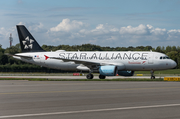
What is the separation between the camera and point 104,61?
148 ft

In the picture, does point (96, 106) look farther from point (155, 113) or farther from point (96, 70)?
point (96, 70)

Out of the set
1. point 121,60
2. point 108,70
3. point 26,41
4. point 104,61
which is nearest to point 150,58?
point 121,60

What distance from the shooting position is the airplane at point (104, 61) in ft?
142

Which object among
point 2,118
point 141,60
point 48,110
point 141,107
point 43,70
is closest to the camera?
point 2,118

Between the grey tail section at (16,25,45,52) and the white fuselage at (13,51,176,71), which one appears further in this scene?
the grey tail section at (16,25,45,52)

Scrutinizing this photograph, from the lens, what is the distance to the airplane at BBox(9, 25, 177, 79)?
142 feet

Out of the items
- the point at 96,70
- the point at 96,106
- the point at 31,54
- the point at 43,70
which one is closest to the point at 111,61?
the point at 96,70

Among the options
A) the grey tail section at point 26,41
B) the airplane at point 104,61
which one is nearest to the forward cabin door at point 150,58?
the airplane at point 104,61

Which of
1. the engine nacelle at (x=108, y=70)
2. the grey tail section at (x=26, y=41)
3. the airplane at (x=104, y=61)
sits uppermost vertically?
the grey tail section at (x=26, y=41)

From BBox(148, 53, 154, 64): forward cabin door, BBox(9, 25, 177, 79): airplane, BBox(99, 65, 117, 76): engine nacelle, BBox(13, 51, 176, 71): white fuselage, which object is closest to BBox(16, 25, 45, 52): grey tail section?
BBox(9, 25, 177, 79): airplane

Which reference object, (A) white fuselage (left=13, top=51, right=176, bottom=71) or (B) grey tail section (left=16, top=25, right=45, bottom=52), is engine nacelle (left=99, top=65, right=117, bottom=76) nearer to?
(A) white fuselage (left=13, top=51, right=176, bottom=71)

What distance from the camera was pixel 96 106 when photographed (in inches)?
535

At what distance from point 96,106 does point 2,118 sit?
4.61m

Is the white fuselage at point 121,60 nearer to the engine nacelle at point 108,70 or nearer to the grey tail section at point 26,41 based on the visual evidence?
the engine nacelle at point 108,70
